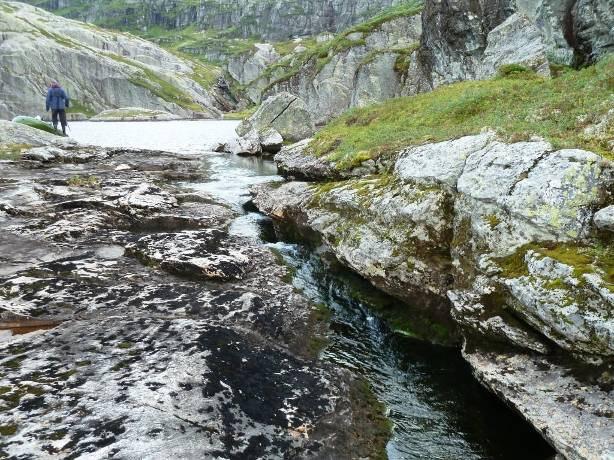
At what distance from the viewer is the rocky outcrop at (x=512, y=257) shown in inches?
320

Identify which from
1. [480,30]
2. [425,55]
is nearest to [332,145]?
[480,30]

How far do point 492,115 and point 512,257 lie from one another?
1147cm

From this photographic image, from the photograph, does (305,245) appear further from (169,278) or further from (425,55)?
(425,55)

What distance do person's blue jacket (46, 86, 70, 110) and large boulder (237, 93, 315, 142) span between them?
798 inches

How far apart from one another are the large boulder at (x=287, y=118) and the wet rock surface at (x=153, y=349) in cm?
3376

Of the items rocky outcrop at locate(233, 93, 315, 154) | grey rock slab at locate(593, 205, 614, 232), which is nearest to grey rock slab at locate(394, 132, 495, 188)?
grey rock slab at locate(593, 205, 614, 232)

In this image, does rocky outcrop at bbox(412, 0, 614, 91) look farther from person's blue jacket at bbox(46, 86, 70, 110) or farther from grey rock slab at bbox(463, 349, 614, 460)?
person's blue jacket at bbox(46, 86, 70, 110)

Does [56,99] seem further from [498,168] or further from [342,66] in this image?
[342,66]

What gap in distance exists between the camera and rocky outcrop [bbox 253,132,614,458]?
812 centimetres

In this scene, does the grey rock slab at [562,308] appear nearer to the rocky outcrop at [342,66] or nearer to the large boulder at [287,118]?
the large boulder at [287,118]

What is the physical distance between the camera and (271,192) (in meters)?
24.5

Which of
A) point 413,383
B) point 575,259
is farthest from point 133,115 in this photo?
point 575,259

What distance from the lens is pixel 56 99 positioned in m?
46.0

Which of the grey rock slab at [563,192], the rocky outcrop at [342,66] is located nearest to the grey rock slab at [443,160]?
the grey rock slab at [563,192]
